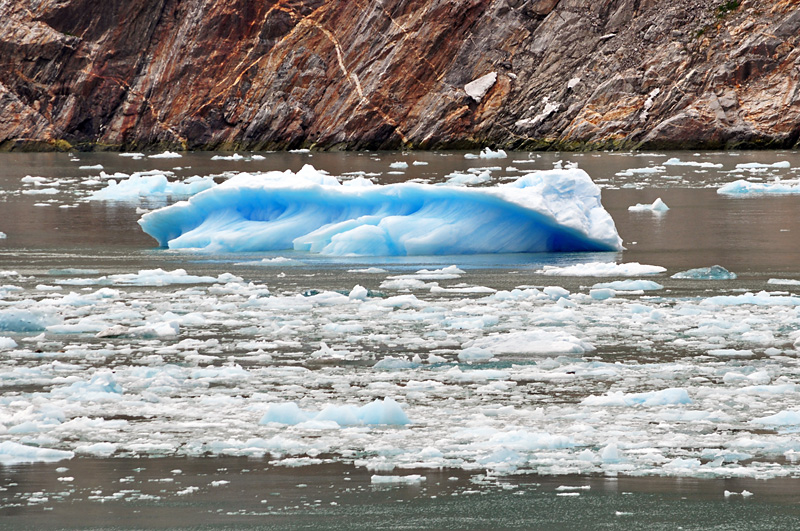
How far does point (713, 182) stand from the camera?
79.2 ft

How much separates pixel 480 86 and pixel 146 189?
1082 inches

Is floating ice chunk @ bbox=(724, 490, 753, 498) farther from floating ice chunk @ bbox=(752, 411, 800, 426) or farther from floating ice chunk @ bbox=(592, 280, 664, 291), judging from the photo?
floating ice chunk @ bbox=(592, 280, 664, 291)

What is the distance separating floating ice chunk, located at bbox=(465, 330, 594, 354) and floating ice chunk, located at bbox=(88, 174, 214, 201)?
15.5m

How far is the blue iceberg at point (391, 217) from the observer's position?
39.3 ft

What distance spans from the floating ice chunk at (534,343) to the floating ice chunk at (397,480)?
2516 mm

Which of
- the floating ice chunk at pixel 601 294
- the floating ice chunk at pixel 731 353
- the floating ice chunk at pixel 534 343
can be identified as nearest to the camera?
the floating ice chunk at pixel 731 353

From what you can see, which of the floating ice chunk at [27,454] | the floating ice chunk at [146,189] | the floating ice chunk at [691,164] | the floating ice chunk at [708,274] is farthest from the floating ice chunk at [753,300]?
the floating ice chunk at [691,164]

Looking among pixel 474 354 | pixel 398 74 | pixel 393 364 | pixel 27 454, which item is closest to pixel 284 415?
pixel 27 454

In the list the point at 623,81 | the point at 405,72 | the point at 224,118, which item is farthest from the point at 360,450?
the point at 224,118

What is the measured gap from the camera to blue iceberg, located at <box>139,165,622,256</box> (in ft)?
39.3

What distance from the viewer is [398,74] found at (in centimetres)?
4928

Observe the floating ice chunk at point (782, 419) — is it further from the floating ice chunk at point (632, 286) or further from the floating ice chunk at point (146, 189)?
the floating ice chunk at point (146, 189)

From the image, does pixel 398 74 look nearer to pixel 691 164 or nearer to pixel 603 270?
pixel 691 164

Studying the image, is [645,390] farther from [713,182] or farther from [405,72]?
[405,72]
